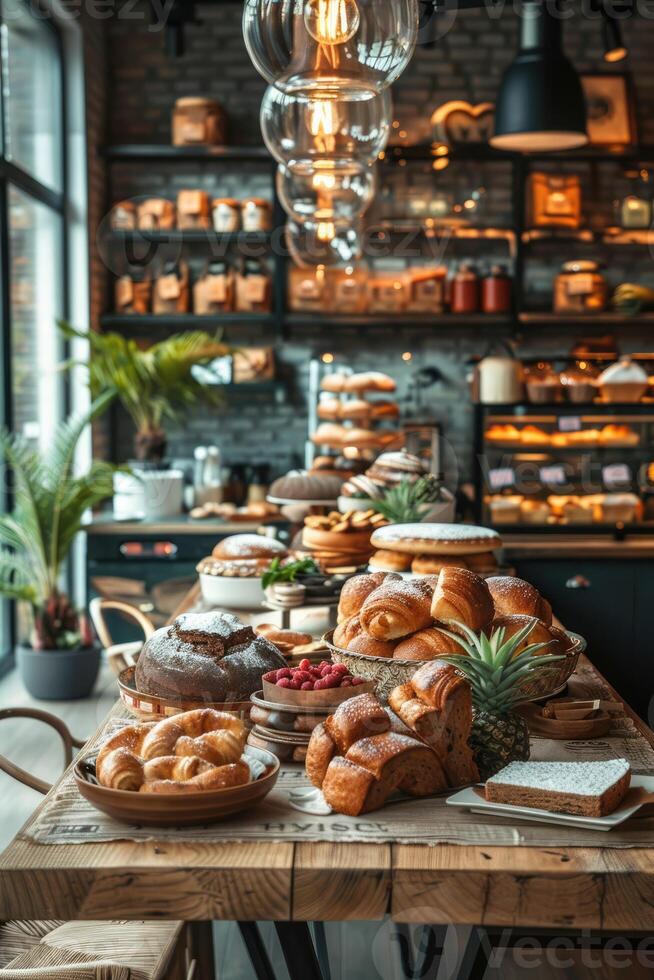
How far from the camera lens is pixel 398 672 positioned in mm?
1833

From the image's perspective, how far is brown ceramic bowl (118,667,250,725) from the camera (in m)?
1.81

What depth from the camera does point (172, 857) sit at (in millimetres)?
1376

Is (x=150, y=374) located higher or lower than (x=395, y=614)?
higher

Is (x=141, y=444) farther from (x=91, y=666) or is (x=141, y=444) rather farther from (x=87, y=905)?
(x=87, y=905)

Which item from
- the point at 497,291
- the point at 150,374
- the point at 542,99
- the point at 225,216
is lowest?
the point at 150,374

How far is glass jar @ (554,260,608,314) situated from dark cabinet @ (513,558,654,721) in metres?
2.03

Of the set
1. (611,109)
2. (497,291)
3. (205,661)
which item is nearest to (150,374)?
(497,291)

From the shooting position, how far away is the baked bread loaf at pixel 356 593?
2143 millimetres

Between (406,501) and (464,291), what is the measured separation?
369 centimetres

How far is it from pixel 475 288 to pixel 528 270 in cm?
44

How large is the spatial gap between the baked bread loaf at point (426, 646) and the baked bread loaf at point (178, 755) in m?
0.37

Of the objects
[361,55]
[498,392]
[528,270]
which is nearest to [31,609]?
[498,392]

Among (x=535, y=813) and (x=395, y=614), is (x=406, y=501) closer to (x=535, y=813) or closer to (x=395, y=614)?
(x=395, y=614)

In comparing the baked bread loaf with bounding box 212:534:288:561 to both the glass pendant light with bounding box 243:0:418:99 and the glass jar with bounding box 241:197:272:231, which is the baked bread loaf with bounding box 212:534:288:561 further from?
the glass jar with bounding box 241:197:272:231
